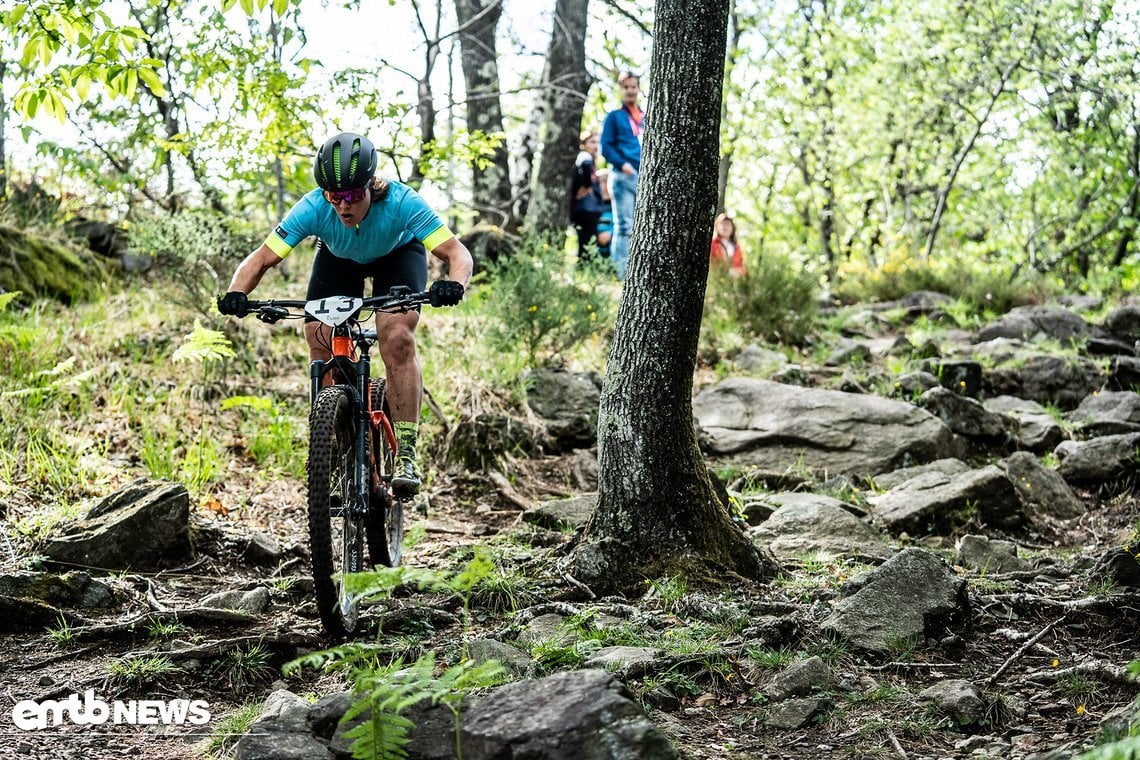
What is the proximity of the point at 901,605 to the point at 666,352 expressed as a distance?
1669 millimetres

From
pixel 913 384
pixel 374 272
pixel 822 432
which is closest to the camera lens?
pixel 374 272

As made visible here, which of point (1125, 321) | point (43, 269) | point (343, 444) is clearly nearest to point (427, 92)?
point (43, 269)

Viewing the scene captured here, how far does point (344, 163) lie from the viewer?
16.2 feet

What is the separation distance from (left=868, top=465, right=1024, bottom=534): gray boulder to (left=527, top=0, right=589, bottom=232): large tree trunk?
659 centimetres

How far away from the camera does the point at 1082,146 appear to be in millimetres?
20469

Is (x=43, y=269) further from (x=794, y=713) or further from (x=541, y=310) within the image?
(x=794, y=713)

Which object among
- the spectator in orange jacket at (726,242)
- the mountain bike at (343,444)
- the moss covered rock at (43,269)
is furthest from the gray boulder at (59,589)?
the spectator in orange jacket at (726,242)

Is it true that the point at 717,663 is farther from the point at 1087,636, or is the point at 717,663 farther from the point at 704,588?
the point at 1087,636

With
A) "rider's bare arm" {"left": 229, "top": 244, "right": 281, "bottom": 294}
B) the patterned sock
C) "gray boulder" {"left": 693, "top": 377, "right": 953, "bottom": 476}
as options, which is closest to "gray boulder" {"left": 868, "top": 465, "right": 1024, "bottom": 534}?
"gray boulder" {"left": 693, "top": 377, "right": 953, "bottom": 476}

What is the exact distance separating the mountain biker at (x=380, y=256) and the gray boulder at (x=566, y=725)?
7.96 ft

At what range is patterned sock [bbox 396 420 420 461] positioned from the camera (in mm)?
5477

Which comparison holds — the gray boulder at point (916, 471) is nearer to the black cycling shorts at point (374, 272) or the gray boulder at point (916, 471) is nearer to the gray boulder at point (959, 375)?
the gray boulder at point (959, 375)

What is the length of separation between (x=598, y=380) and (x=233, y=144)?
377 centimetres

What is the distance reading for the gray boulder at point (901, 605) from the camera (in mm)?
4480
